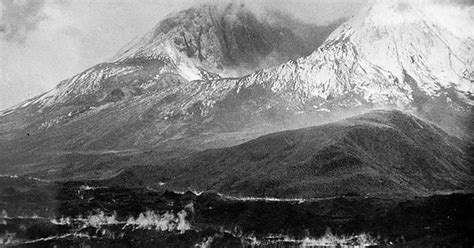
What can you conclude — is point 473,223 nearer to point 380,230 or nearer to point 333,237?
point 380,230

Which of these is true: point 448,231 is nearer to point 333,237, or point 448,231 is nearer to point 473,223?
point 473,223

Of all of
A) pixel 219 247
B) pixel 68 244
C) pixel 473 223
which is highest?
pixel 68 244

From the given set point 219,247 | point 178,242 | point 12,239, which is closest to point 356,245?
point 219,247

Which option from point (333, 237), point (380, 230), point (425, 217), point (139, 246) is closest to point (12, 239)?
point (139, 246)

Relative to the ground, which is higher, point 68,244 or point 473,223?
point 68,244

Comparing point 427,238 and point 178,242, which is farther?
point 178,242

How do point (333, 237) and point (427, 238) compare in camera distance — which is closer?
point (427, 238)

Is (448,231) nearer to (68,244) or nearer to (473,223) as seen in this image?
(473,223)

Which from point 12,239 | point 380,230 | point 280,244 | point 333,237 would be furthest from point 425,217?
point 12,239

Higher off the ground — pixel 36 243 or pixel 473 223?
pixel 36 243
